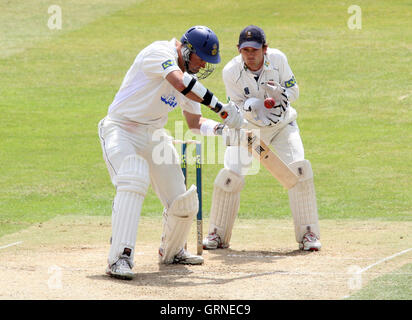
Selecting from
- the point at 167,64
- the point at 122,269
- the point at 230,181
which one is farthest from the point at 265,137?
A: the point at 122,269

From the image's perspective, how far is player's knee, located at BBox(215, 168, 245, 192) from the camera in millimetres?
7566

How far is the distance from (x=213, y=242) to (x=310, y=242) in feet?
2.90

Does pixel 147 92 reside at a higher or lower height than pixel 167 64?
lower

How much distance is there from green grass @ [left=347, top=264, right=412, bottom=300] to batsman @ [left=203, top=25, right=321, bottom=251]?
1388 mm

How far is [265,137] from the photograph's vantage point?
7664 mm

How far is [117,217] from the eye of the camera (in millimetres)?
6039

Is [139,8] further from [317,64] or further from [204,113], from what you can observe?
[204,113]

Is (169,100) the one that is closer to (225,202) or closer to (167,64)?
(167,64)

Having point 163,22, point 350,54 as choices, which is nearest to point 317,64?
→ point 350,54

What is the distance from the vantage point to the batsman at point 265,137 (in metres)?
7.39

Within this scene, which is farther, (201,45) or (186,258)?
(186,258)

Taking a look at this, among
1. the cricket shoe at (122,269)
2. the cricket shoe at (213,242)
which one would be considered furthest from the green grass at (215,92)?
the cricket shoe at (122,269)

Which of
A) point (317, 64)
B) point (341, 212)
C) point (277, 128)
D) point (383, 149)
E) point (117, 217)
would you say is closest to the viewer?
point (117, 217)
